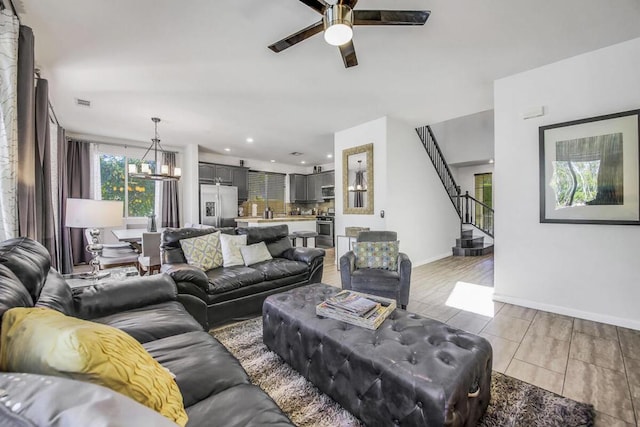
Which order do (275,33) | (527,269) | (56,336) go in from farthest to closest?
1. (527,269)
2. (275,33)
3. (56,336)

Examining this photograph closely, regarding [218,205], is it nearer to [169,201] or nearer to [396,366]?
[169,201]

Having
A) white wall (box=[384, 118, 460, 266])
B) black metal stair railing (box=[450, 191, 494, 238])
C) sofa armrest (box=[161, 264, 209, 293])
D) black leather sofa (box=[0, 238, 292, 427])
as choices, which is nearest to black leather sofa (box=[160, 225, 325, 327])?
sofa armrest (box=[161, 264, 209, 293])

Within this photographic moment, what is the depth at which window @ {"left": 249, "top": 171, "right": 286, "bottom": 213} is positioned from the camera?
816 cm

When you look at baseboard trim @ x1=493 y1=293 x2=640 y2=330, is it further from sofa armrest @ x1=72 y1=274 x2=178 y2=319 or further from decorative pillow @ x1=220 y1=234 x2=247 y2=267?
sofa armrest @ x1=72 y1=274 x2=178 y2=319

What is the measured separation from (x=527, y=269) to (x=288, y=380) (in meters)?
2.95

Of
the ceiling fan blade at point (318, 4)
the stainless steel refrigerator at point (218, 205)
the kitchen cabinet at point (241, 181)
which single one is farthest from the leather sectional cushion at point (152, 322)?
the kitchen cabinet at point (241, 181)

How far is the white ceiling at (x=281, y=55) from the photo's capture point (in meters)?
2.13

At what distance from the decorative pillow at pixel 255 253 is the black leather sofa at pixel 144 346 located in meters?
1.10

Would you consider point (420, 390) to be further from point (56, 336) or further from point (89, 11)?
point (89, 11)

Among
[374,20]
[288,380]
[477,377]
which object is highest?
[374,20]

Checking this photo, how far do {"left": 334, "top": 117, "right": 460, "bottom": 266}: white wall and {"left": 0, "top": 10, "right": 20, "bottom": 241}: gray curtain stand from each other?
13.8 feet

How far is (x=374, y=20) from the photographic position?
1795mm

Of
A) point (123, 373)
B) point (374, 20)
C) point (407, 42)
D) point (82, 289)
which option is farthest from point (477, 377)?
point (407, 42)

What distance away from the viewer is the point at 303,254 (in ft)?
11.3
